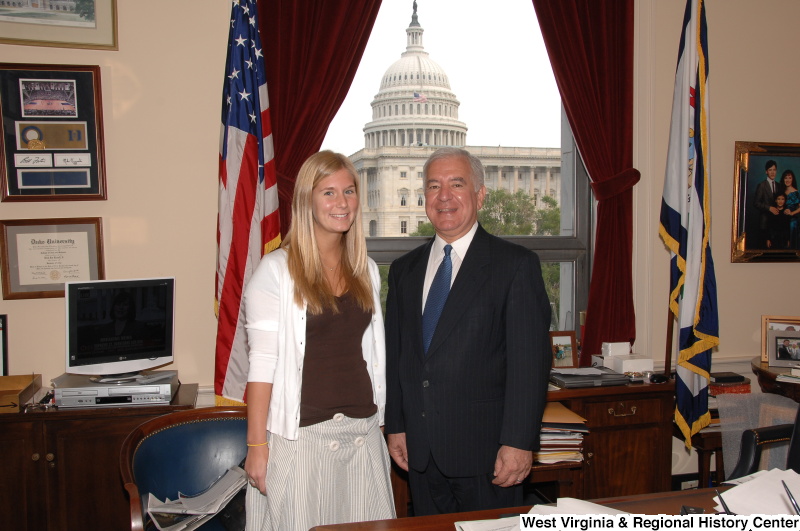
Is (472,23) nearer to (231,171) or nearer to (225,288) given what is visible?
(231,171)

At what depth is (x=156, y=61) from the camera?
300 centimetres

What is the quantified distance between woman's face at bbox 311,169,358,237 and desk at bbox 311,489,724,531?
877mm

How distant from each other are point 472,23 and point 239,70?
154cm

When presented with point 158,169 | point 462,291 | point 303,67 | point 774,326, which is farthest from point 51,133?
point 774,326

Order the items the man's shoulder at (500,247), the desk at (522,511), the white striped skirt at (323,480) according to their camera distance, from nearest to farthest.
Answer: the desk at (522,511) < the white striped skirt at (323,480) < the man's shoulder at (500,247)

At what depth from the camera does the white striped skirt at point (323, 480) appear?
5.79ft

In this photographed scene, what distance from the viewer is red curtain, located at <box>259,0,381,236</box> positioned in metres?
Answer: 3.05

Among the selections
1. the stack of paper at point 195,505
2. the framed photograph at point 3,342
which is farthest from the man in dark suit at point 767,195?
the framed photograph at point 3,342

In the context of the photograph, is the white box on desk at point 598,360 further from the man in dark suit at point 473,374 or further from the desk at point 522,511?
the desk at point 522,511

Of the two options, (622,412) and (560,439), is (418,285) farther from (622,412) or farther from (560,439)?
(622,412)

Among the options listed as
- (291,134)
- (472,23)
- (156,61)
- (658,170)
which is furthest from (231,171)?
(658,170)

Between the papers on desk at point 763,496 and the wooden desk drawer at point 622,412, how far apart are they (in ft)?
5.58

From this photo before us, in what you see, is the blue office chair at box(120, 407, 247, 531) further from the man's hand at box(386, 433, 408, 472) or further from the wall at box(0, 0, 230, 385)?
the wall at box(0, 0, 230, 385)

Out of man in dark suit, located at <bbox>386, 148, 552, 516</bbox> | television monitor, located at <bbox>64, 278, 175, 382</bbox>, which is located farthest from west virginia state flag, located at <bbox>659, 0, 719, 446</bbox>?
television monitor, located at <bbox>64, 278, 175, 382</bbox>
